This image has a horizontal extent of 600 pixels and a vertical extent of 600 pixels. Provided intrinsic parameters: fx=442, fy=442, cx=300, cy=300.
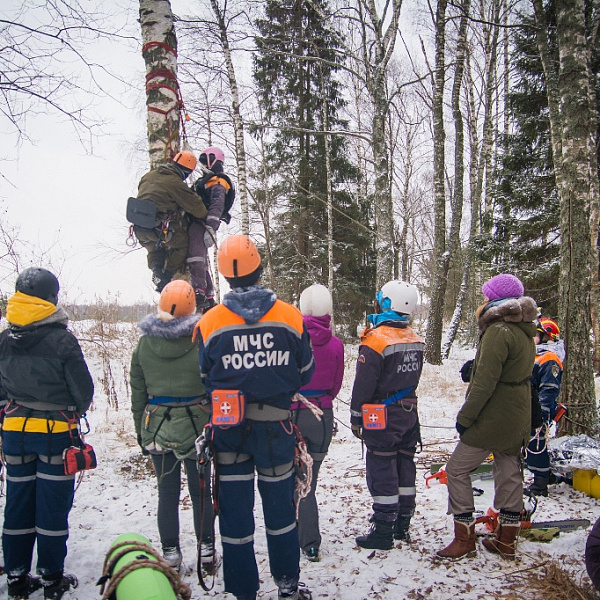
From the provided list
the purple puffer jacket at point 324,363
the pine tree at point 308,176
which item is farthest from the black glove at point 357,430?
the pine tree at point 308,176

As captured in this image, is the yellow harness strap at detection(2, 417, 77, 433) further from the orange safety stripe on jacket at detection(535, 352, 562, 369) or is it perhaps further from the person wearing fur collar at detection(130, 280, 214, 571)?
the orange safety stripe on jacket at detection(535, 352, 562, 369)

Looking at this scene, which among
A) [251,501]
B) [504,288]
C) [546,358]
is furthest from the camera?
[546,358]

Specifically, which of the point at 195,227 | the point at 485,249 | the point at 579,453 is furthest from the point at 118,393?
the point at 485,249

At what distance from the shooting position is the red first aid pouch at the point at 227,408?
248cm

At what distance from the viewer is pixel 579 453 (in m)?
4.48

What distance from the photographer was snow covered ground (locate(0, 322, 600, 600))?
297 centimetres

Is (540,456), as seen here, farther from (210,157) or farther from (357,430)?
(210,157)

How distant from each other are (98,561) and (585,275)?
5511 millimetres

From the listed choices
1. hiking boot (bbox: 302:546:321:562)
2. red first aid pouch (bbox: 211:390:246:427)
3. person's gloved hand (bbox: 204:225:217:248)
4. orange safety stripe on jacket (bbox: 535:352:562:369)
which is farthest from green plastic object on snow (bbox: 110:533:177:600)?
orange safety stripe on jacket (bbox: 535:352:562:369)

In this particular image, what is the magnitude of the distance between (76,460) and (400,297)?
8.66ft

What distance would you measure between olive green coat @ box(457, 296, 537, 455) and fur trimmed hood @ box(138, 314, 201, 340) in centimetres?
211

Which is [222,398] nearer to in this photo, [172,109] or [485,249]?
[172,109]

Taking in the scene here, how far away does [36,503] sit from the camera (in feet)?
9.62

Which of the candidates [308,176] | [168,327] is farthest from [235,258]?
[308,176]
